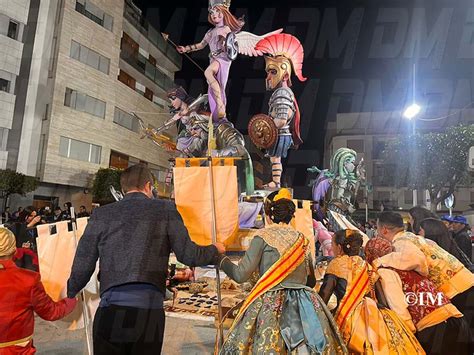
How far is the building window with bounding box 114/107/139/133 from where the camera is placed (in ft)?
89.4

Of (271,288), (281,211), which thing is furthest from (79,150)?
(271,288)

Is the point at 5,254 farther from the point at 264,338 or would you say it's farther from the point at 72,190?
the point at 72,190

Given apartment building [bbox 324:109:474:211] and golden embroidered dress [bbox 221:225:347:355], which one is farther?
apartment building [bbox 324:109:474:211]

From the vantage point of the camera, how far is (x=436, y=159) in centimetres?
2416

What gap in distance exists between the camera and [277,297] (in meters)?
2.74

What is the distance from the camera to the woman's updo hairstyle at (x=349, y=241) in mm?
3234

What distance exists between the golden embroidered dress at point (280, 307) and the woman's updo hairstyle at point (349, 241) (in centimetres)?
50

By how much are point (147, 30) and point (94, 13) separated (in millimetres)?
6583

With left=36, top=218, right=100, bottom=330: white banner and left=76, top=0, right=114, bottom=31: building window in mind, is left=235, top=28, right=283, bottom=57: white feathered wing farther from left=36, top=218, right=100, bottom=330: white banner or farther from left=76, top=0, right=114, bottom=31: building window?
left=76, top=0, right=114, bottom=31: building window

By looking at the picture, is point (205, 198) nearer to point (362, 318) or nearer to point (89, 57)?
point (362, 318)

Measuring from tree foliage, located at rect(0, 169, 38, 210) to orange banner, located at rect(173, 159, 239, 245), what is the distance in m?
18.6

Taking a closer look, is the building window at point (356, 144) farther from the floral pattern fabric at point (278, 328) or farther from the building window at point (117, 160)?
the floral pattern fabric at point (278, 328)

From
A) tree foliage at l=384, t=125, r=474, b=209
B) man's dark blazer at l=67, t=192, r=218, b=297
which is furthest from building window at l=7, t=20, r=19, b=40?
tree foliage at l=384, t=125, r=474, b=209

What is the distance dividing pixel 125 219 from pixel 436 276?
8.37ft
